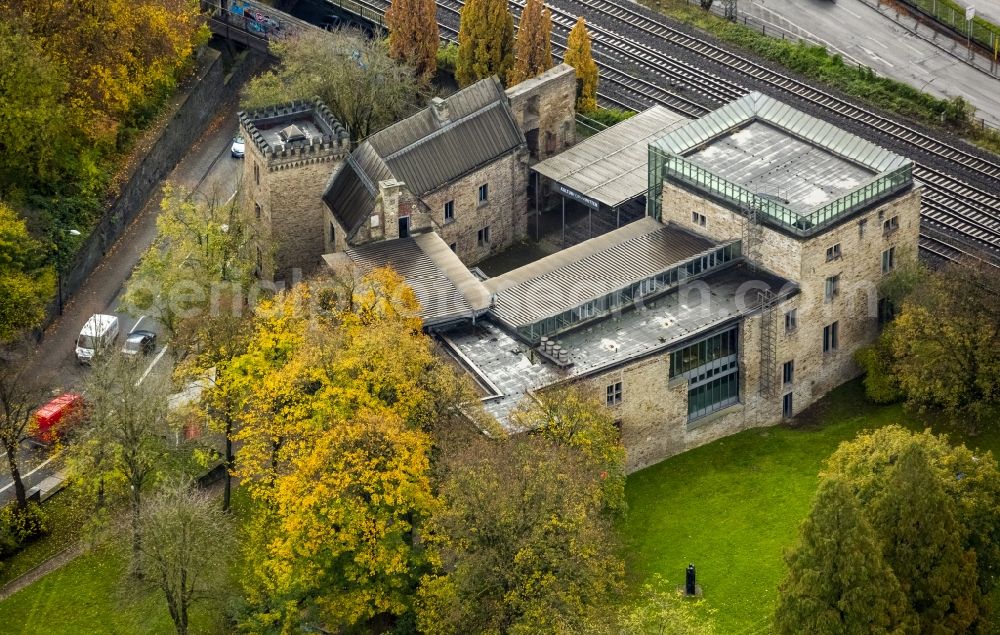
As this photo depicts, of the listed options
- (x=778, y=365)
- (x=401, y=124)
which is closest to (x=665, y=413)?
(x=778, y=365)

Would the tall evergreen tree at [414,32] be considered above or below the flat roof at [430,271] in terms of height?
above

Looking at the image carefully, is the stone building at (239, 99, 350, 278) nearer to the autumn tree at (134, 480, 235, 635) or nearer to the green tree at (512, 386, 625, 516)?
the autumn tree at (134, 480, 235, 635)

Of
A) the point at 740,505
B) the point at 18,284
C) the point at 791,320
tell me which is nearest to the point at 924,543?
the point at 740,505

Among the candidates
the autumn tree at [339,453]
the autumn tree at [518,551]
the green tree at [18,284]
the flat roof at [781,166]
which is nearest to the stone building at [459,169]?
the autumn tree at [339,453]

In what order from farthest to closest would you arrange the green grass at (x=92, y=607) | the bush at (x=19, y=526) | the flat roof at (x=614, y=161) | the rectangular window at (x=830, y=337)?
the flat roof at (x=614, y=161) < the rectangular window at (x=830, y=337) < the bush at (x=19, y=526) < the green grass at (x=92, y=607)

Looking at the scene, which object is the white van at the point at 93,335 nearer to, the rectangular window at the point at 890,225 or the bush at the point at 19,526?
the bush at the point at 19,526

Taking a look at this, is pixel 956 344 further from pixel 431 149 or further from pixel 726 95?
pixel 726 95
